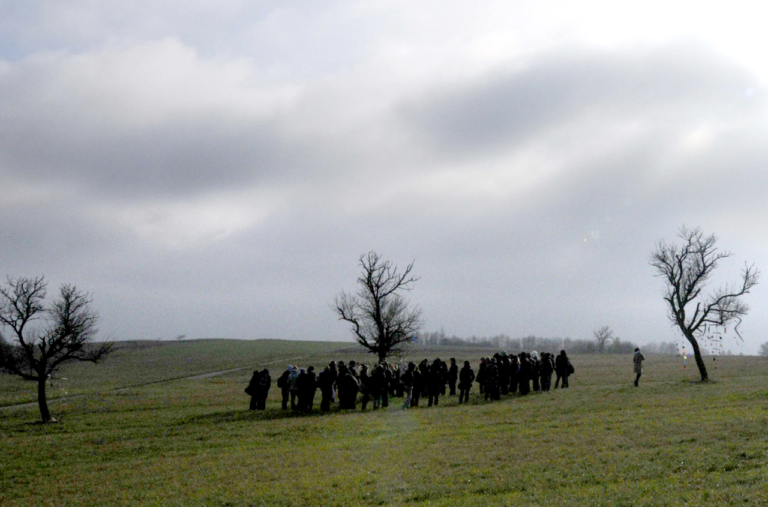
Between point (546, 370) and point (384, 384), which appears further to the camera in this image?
point (546, 370)

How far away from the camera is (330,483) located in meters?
11.9

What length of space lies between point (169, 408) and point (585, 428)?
869 inches

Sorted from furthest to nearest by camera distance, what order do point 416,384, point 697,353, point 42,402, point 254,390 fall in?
1. point 697,353
2. point 42,402
3. point 254,390
4. point 416,384

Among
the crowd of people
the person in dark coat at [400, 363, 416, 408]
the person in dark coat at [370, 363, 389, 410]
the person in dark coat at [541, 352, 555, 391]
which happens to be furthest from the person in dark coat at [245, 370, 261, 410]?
the person in dark coat at [541, 352, 555, 391]

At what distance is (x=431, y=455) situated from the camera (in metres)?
13.8

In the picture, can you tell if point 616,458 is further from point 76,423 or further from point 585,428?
point 76,423

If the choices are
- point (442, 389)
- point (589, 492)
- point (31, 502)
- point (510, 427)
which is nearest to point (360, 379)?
point (442, 389)

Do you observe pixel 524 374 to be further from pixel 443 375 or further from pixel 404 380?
pixel 404 380

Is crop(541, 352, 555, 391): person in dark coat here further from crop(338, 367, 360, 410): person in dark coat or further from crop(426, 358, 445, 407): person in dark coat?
crop(338, 367, 360, 410): person in dark coat

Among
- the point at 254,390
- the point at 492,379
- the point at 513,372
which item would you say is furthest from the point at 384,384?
the point at 513,372

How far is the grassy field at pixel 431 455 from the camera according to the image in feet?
33.1

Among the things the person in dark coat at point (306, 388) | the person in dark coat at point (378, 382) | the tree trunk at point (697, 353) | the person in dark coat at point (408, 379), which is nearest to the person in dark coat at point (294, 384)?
the person in dark coat at point (306, 388)

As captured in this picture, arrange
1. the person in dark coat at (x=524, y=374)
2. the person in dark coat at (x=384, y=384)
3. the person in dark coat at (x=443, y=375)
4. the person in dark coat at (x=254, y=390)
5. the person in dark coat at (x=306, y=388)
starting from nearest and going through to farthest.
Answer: the person in dark coat at (x=306, y=388), the person in dark coat at (x=384, y=384), the person in dark coat at (x=254, y=390), the person in dark coat at (x=443, y=375), the person in dark coat at (x=524, y=374)

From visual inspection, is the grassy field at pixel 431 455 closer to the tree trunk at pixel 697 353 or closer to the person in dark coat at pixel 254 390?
the person in dark coat at pixel 254 390
